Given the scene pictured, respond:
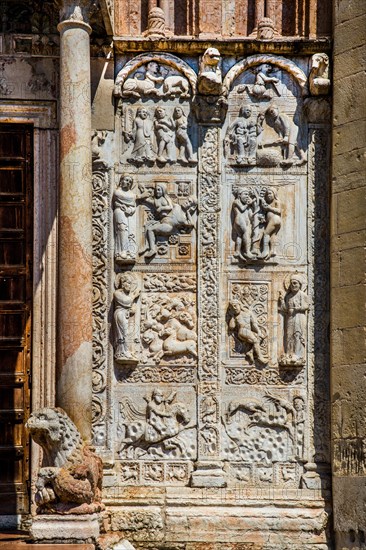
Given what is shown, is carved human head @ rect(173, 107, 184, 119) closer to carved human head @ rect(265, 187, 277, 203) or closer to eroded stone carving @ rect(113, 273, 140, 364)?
carved human head @ rect(265, 187, 277, 203)

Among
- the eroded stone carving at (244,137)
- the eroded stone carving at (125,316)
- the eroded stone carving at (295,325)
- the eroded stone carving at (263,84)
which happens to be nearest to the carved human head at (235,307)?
the eroded stone carving at (295,325)

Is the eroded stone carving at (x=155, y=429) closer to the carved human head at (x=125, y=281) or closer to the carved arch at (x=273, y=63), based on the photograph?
the carved human head at (x=125, y=281)

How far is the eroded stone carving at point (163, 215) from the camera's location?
50.8 feet

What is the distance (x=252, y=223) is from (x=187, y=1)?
3.01m

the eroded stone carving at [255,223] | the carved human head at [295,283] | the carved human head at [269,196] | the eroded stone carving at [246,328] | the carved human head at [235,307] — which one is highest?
the carved human head at [269,196]

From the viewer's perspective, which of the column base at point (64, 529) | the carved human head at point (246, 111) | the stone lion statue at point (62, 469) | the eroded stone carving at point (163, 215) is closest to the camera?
the column base at point (64, 529)

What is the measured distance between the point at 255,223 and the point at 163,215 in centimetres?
116

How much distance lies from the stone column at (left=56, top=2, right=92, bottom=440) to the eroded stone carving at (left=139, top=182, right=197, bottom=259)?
1.21 meters

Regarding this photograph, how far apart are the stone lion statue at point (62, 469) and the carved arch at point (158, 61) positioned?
4.46 metres

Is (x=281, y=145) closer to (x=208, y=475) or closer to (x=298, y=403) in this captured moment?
(x=298, y=403)

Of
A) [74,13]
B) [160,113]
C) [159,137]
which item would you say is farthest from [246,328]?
[74,13]

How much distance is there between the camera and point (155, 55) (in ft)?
51.4

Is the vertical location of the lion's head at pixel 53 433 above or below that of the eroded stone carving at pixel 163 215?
below

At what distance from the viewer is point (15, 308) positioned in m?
15.6
